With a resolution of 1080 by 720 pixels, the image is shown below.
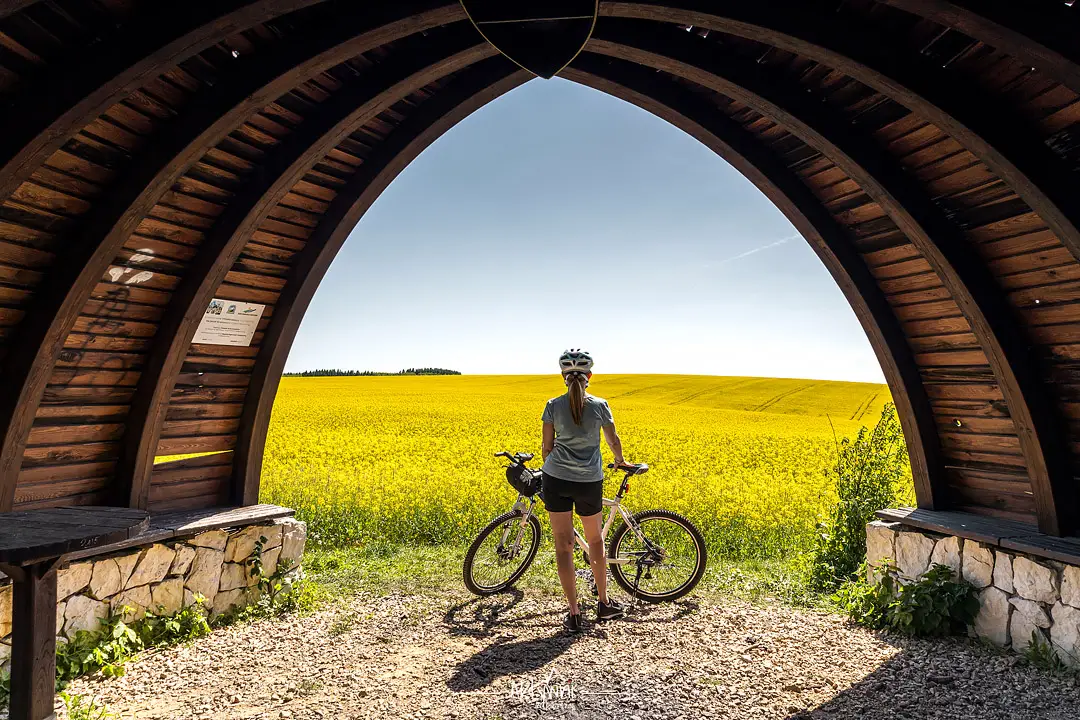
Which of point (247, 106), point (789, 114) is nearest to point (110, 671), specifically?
point (247, 106)

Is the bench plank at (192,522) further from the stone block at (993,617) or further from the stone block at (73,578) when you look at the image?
the stone block at (993,617)

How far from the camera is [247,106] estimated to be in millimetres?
4359

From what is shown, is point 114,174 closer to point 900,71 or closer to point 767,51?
point 767,51

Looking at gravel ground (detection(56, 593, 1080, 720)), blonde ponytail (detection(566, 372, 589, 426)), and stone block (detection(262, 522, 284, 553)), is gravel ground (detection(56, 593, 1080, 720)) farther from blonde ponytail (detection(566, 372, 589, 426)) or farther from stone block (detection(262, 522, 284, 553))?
blonde ponytail (detection(566, 372, 589, 426))

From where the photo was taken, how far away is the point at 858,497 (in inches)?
285

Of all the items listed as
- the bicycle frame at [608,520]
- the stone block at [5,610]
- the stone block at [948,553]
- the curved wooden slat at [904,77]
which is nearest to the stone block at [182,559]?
the stone block at [5,610]

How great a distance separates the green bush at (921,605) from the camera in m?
5.52

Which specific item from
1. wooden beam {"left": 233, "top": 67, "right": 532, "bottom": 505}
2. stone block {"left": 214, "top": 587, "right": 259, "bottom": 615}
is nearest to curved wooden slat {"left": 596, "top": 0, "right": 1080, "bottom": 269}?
wooden beam {"left": 233, "top": 67, "right": 532, "bottom": 505}

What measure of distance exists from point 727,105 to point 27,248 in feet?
17.0

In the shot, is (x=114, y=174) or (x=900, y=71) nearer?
(x=900, y=71)

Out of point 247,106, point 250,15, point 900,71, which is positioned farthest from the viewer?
point 247,106

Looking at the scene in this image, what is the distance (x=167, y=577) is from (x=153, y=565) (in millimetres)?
166

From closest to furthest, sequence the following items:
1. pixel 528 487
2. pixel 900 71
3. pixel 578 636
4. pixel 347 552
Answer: pixel 900 71 → pixel 578 636 → pixel 528 487 → pixel 347 552

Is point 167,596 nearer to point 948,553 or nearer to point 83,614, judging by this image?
point 83,614
